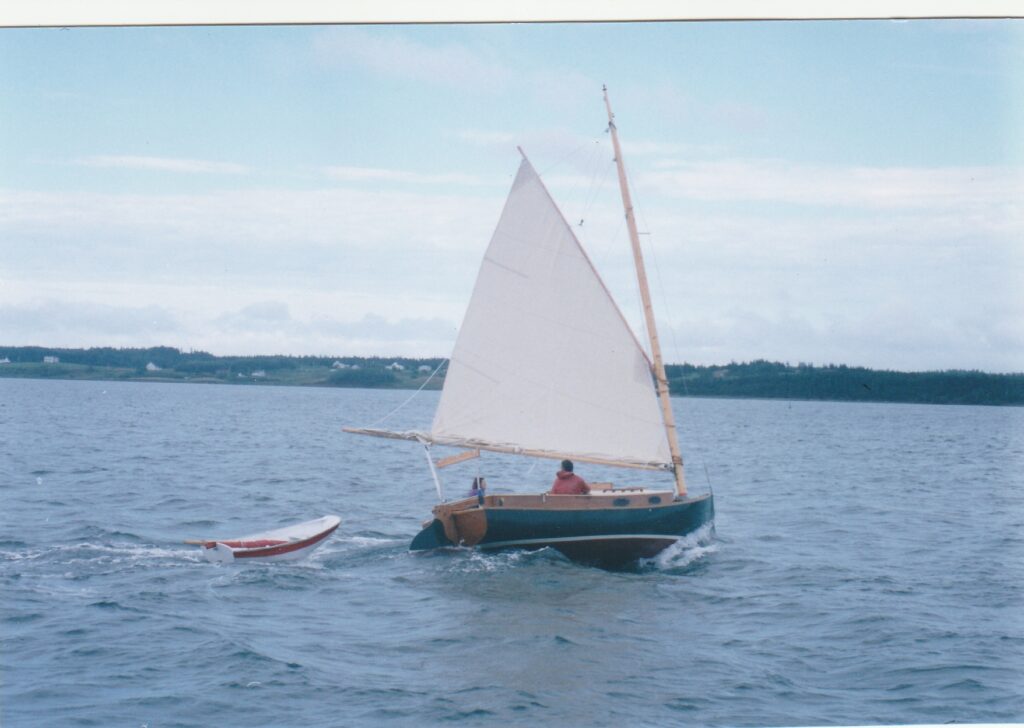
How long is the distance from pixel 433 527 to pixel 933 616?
11272 millimetres

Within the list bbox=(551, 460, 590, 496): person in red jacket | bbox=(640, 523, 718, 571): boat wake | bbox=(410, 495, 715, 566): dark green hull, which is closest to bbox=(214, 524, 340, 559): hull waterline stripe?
bbox=(410, 495, 715, 566): dark green hull

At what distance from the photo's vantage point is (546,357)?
24.3 metres

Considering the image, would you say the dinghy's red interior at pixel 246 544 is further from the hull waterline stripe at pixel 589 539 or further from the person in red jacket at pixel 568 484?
the person in red jacket at pixel 568 484

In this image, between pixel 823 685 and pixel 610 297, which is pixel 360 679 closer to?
pixel 823 685

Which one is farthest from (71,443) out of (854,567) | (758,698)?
(758,698)

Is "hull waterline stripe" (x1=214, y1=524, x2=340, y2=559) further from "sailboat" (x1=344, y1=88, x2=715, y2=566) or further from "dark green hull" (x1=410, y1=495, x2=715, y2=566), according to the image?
"dark green hull" (x1=410, y1=495, x2=715, y2=566)

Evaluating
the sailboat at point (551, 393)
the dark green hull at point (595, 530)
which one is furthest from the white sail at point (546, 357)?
the dark green hull at point (595, 530)

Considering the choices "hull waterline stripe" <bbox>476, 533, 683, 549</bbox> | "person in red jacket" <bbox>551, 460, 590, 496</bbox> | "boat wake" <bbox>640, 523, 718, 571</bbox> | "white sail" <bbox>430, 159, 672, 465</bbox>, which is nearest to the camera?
"hull waterline stripe" <bbox>476, 533, 683, 549</bbox>

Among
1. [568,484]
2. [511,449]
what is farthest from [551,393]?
[568,484]

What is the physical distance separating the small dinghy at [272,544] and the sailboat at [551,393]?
255 centimetres

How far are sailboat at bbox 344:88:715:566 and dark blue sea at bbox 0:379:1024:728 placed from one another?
85 centimetres

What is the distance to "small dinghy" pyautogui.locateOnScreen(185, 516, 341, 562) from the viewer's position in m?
23.0

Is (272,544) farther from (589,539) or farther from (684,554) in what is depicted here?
(684,554)

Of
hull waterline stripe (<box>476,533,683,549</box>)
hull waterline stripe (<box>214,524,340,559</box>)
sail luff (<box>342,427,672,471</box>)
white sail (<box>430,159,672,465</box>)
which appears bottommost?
hull waterline stripe (<box>214,524,340,559</box>)
